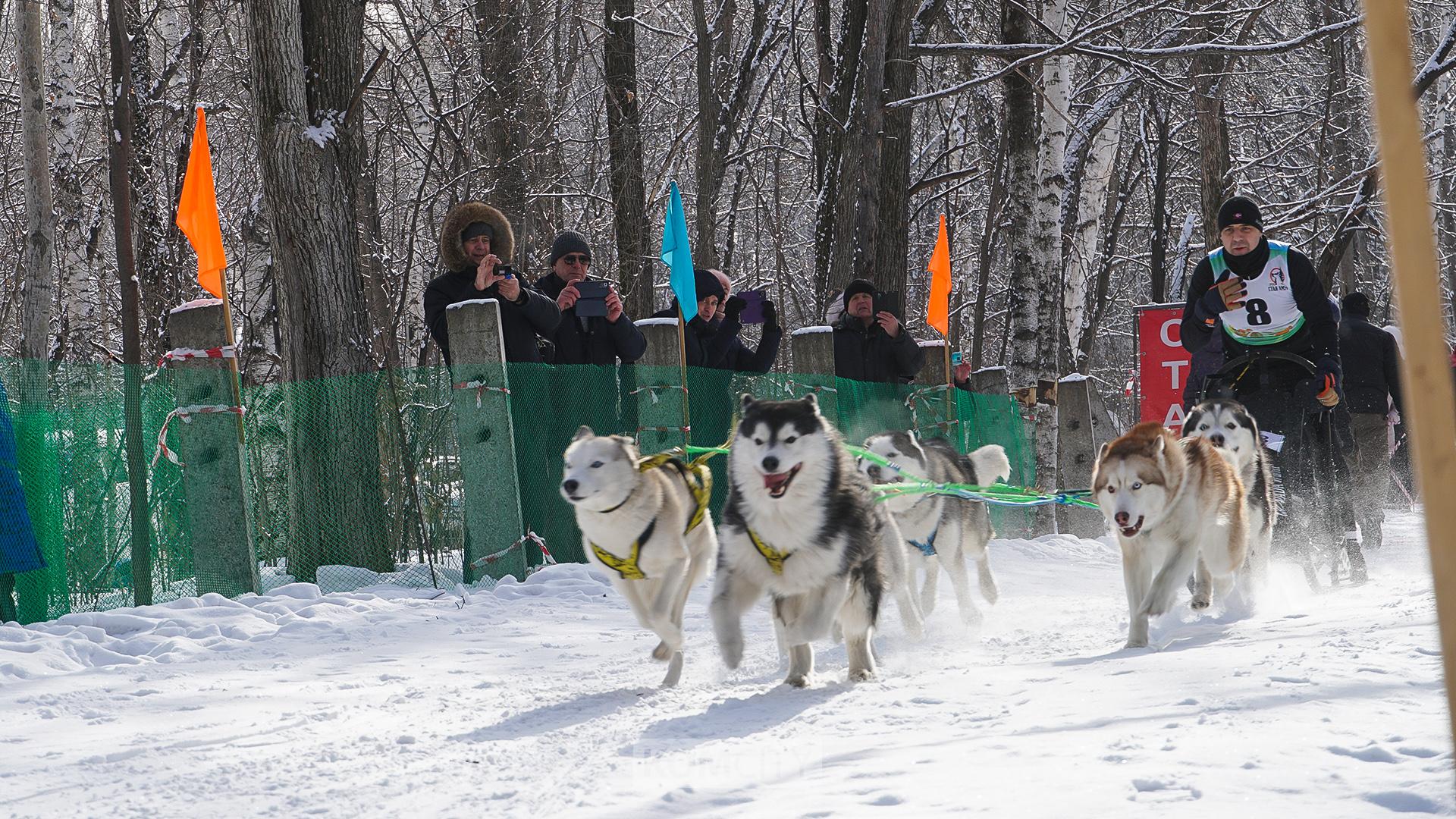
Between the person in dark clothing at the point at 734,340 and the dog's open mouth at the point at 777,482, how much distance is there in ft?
14.5

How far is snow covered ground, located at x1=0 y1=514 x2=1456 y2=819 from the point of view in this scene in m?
2.57

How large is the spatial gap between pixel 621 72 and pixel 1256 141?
17.8 m

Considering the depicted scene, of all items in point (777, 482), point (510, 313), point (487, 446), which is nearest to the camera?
point (777, 482)

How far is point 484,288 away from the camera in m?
7.24

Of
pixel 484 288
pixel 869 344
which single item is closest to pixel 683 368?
pixel 484 288

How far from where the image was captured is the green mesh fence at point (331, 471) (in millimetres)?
6105

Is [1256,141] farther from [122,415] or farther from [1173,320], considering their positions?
[122,415]

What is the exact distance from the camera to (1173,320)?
1277cm

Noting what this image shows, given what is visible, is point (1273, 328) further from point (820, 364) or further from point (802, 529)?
point (802, 529)

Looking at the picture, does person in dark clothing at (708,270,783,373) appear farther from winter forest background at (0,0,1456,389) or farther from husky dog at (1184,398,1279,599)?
husky dog at (1184,398,1279,599)

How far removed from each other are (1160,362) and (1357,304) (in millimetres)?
2343

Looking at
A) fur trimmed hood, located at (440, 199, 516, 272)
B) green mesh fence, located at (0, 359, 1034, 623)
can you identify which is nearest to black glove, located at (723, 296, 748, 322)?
green mesh fence, located at (0, 359, 1034, 623)

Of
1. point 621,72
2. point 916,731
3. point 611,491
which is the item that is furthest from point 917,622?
point 621,72

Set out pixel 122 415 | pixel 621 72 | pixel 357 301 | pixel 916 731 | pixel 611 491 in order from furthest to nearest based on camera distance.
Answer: pixel 621 72 → pixel 357 301 → pixel 122 415 → pixel 611 491 → pixel 916 731
